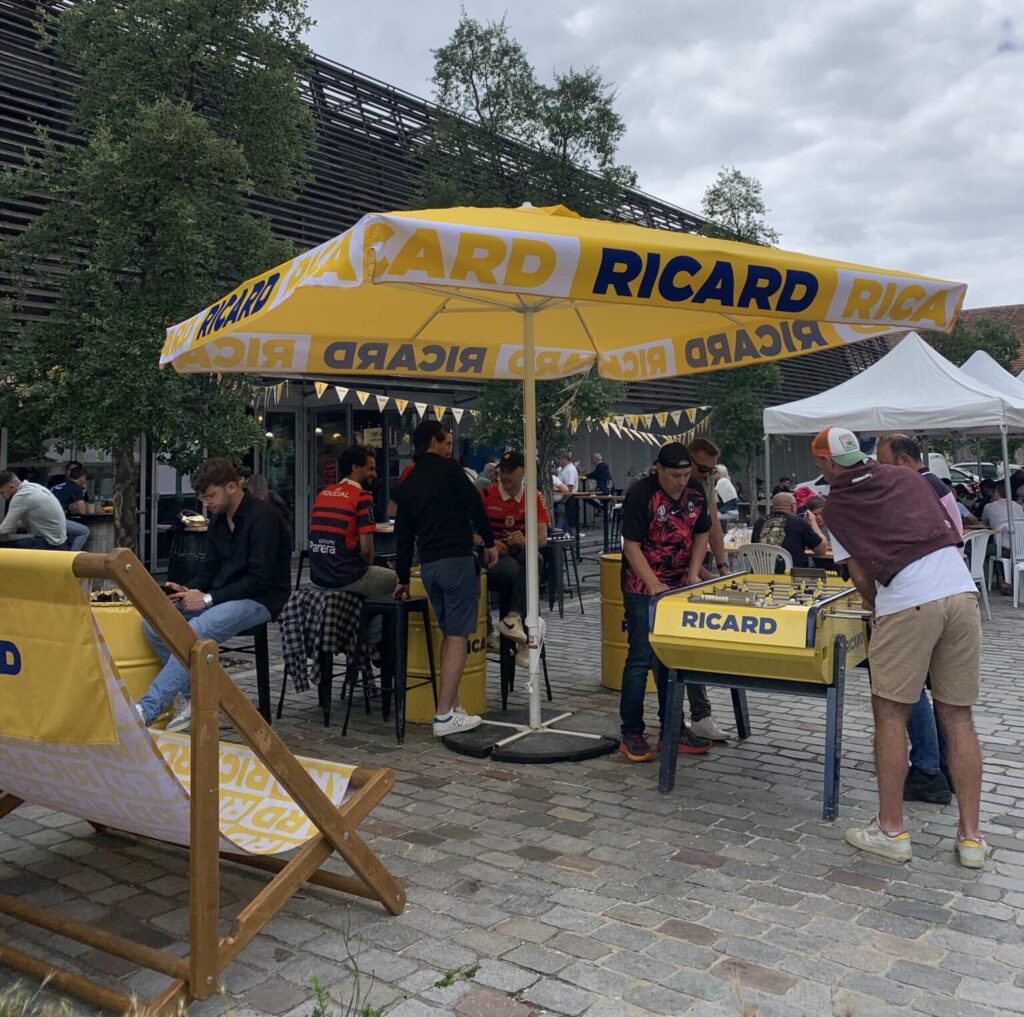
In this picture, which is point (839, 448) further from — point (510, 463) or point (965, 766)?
point (510, 463)

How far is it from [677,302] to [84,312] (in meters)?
5.73

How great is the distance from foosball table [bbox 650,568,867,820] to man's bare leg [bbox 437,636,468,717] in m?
1.37

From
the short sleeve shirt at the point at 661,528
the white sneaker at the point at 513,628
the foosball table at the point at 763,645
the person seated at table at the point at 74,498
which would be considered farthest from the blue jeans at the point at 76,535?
the foosball table at the point at 763,645

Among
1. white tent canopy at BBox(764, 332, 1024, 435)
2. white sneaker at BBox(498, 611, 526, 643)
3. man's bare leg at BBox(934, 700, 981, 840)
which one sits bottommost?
man's bare leg at BBox(934, 700, 981, 840)

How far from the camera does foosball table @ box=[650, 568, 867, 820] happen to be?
13.3 feet

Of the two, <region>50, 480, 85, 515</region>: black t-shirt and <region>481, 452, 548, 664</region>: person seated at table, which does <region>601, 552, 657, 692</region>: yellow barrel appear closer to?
<region>481, 452, 548, 664</region>: person seated at table

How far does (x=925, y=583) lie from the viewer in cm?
377

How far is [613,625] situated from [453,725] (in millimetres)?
1678

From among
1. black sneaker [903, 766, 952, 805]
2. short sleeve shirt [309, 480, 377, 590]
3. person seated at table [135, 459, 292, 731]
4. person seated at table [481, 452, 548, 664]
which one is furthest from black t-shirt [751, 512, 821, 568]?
person seated at table [135, 459, 292, 731]

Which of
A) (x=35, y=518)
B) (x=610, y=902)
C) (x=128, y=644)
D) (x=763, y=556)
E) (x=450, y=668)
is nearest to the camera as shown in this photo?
(x=610, y=902)

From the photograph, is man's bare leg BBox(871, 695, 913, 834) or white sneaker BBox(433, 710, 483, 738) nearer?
man's bare leg BBox(871, 695, 913, 834)

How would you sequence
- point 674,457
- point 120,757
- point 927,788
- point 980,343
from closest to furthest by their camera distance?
1. point 120,757
2. point 927,788
3. point 674,457
4. point 980,343

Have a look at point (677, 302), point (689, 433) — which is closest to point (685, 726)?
point (677, 302)

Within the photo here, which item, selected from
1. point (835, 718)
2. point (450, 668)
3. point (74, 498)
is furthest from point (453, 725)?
point (74, 498)
